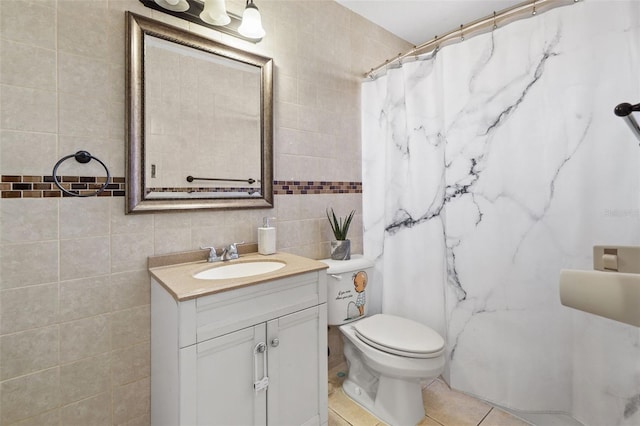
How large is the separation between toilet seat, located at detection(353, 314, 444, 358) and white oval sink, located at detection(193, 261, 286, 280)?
23.3 inches

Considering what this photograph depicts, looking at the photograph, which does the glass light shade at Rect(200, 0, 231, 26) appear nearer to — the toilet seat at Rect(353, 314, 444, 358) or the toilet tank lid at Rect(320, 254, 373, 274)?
the toilet tank lid at Rect(320, 254, 373, 274)

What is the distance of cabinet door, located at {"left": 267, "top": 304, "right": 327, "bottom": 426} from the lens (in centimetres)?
124

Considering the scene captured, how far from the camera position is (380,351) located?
5.01 feet

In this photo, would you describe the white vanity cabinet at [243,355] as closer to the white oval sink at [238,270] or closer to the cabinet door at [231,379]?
the cabinet door at [231,379]

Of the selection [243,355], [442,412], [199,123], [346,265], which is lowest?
[442,412]

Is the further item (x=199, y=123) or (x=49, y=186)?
(x=199, y=123)

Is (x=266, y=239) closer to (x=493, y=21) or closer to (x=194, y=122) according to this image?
(x=194, y=122)

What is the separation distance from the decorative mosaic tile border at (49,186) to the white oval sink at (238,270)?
1.62 feet

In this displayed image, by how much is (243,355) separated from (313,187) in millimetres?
1086

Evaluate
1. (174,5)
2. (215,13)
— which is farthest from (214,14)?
(174,5)

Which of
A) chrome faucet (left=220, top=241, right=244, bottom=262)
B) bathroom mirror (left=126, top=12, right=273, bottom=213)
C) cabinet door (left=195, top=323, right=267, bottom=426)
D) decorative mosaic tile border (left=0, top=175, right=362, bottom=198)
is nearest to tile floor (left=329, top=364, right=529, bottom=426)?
cabinet door (left=195, top=323, right=267, bottom=426)

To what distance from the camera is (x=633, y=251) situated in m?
0.74

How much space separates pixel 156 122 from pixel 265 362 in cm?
112

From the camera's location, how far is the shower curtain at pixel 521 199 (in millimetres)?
1225
